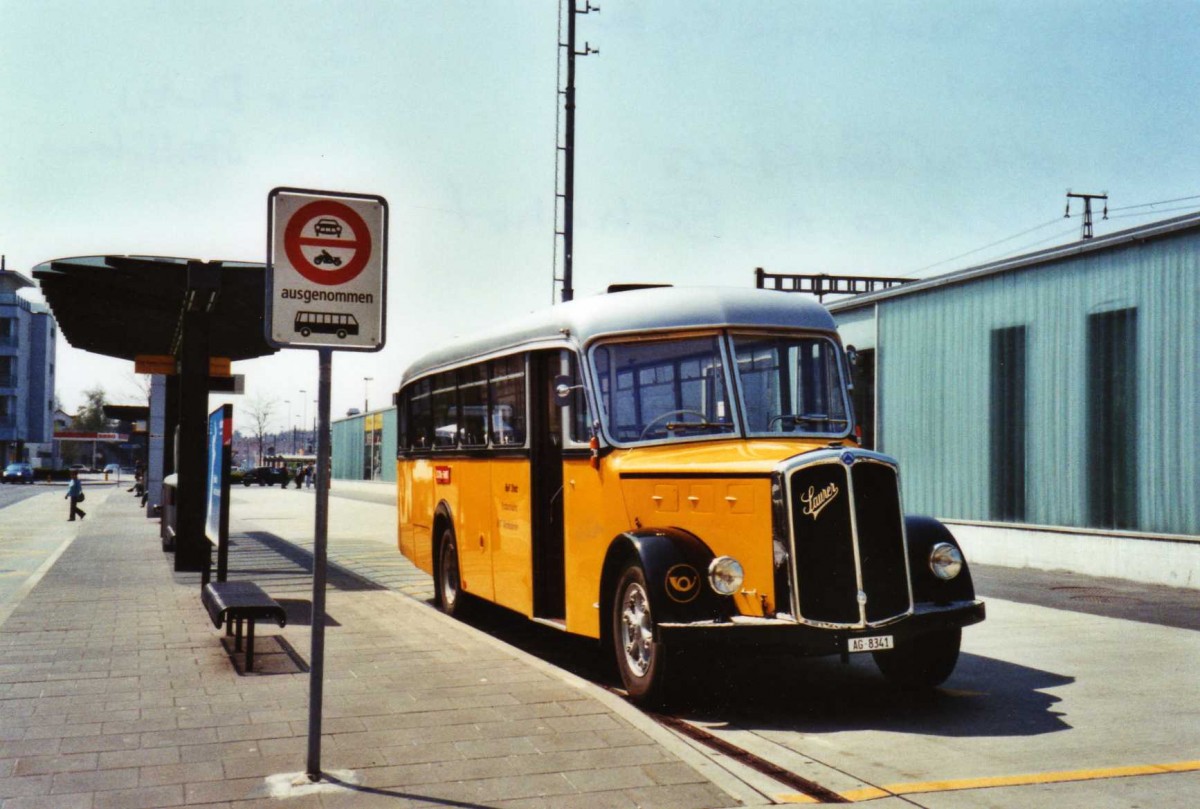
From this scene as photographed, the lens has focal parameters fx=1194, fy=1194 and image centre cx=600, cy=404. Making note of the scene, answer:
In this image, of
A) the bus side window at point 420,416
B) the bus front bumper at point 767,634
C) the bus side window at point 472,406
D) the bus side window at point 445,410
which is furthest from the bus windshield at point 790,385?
the bus side window at point 420,416

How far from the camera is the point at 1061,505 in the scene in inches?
695

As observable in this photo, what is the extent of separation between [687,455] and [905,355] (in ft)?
46.8

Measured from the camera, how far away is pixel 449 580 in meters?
12.5

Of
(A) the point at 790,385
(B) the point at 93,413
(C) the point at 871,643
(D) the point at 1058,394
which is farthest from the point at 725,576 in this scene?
(B) the point at 93,413

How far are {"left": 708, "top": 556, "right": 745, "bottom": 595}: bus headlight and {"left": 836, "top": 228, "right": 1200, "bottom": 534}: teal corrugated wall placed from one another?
1055 cm

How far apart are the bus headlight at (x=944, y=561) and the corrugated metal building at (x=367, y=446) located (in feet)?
191

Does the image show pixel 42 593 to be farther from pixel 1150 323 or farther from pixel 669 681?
pixel 1150 323

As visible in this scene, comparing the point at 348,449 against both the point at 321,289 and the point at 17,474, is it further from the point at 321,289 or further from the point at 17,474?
the point at 321,289

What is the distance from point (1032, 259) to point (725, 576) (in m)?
12.7

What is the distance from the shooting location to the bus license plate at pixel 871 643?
23.5 ft

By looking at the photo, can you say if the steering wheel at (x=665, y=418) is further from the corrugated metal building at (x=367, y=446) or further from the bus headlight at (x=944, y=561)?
the corrugated metal building at (x=367, y=446)

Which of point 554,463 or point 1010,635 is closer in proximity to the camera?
point 554,463

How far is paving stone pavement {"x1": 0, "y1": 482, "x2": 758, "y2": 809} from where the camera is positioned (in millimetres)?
5434

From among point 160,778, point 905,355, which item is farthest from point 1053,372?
point 160,778
